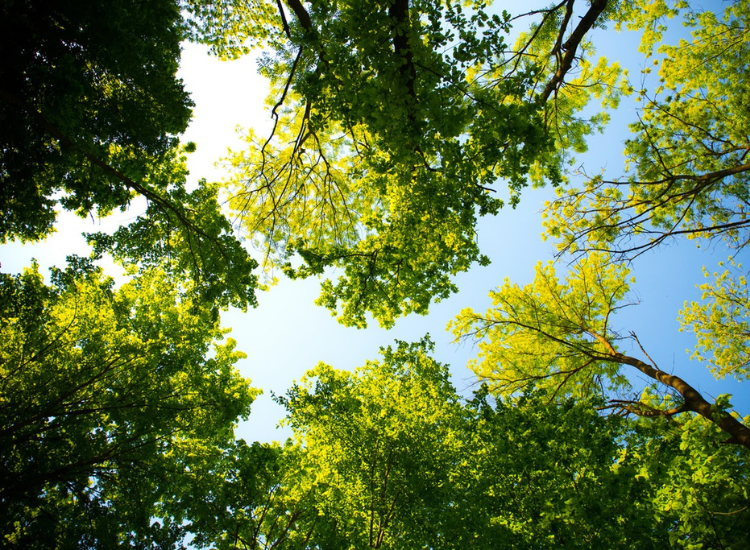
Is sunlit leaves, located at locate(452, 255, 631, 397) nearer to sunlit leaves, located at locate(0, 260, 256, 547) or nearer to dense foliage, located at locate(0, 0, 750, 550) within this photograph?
dense foliage, located at locate(0, 0, 750, 550)

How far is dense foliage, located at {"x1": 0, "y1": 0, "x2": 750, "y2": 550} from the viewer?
14.8 ft

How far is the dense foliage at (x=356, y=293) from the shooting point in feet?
14.8

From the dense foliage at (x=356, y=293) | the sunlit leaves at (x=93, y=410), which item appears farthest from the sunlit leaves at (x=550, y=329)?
the sunlit leaves at (x=93, y=410)

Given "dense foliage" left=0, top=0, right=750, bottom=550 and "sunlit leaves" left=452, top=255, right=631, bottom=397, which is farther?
"sunlit leaves" left=452, top=255, right=631, bottom=397

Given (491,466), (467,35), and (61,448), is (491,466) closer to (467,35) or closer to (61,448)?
(467,35)

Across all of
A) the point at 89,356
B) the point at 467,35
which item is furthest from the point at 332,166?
the point at 89,356

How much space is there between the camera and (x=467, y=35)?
168 inches

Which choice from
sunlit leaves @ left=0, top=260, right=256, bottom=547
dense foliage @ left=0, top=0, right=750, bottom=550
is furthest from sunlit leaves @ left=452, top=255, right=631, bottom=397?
sunlit leaves @ left=0, top=260, right=256, bottom=547

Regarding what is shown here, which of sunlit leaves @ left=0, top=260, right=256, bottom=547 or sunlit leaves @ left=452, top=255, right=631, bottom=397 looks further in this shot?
sunlit leaves @ left=452, top=255, right=631, bottom=397

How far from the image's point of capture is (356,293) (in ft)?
26.7

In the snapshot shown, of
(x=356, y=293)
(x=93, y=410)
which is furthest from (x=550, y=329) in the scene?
(x=93, y=410)

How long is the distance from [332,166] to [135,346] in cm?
635

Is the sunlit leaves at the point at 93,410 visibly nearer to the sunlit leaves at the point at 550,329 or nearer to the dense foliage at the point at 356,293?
the dense foliage at the point at 356,293

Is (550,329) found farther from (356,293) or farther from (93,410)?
(93,410)
